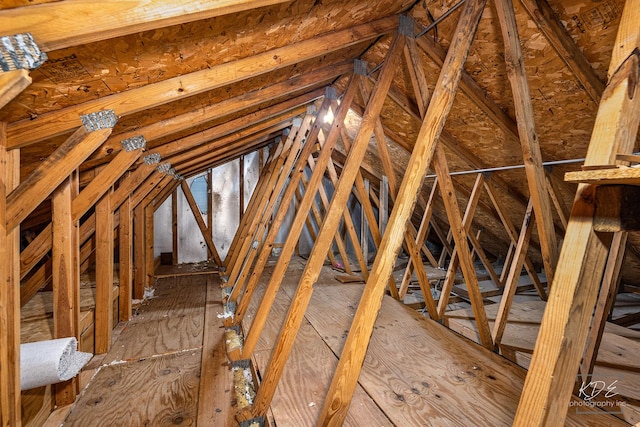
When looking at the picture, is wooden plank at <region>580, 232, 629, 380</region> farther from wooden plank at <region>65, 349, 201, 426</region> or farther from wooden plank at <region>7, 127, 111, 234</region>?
wooden plank at <region>7, 127, 111, 234</region>

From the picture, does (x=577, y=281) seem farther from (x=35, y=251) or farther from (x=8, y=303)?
(x=35, y=251)

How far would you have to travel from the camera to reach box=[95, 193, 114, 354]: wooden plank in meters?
2.11

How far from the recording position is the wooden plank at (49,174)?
1068mm

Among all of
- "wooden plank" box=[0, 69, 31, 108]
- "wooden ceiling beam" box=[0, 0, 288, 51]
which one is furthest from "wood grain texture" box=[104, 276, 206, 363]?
"wooden ceiling beam" box=[0, 0, 288, 51]

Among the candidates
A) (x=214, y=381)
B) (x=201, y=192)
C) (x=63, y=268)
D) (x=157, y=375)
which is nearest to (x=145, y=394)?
(x=157, y=375)

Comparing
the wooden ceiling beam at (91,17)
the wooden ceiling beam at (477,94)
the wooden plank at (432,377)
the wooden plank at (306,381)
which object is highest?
the wooden ceiling beam at (477,94)

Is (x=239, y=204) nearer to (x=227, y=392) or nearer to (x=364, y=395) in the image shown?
(x=227, y=392)

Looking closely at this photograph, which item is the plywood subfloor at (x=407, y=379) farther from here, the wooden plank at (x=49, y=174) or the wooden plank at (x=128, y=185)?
the wooden plank at (x=128, y=185)

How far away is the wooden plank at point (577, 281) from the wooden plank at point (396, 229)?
0.61m

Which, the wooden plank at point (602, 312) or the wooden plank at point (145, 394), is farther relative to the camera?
the wooden plank at point (602, 312)

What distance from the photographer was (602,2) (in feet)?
4.52

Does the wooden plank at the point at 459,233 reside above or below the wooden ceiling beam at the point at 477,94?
below

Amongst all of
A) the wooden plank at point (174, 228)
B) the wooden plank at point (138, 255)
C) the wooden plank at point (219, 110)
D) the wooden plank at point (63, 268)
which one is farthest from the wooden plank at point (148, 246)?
the wooden plank at point (63, 268)

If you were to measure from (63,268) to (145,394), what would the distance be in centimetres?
91
